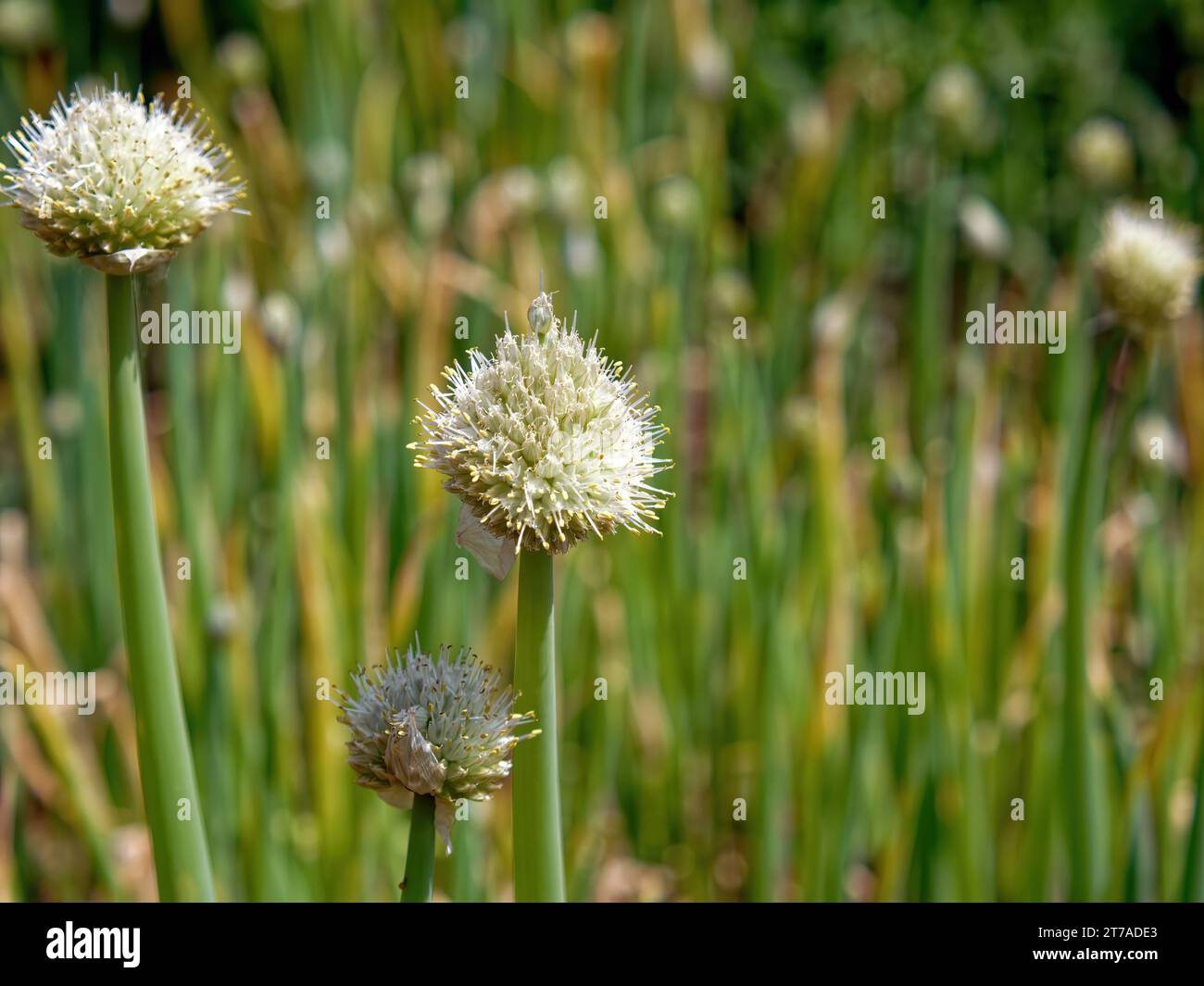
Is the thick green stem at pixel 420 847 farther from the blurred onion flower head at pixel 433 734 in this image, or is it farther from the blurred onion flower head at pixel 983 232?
the blurred onion flower head at pixel 983 232

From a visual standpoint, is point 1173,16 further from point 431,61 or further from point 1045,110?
point 431,61

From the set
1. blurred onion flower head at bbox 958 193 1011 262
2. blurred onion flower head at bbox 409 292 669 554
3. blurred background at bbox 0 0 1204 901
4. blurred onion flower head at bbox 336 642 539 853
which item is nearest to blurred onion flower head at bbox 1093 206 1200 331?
blurred background at bbox 0 0 1204 901

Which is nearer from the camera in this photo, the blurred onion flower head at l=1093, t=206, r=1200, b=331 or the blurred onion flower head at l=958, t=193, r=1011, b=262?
the blurred onion flower head at l=1093, t=206, r=1200, b=331

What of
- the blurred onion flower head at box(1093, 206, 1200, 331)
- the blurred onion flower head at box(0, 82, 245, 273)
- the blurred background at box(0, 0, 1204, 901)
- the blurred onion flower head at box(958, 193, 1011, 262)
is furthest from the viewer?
the blurred onion flower head at box(958, 193, 1011, 262)

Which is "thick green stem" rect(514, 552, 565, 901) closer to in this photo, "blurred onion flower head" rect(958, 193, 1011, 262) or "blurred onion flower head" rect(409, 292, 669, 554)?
"blurred onion flower head" rect(409, 292, 669, 554)

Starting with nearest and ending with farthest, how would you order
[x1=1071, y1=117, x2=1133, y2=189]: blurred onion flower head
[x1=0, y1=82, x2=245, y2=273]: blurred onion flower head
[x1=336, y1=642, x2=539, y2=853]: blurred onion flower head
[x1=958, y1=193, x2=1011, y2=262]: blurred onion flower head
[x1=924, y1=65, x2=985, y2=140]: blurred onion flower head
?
[x1=336, y1=642, x2=539, y2=853]: blurred onion flower head → [x1=0, y1=82, x2=245, y2=273]: blurred onion flower head → [x1=958, y1=193, x2=1011, y2=262]: blurred onion flower head → [x1=1071, y1=117, x2=1133, y2=189]: blurred onion flower head → [x1=924, y1=65, x2=985, y2=140]: blurred onion flower head

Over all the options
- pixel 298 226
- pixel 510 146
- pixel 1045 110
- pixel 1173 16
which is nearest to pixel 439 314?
pixel 298 226
